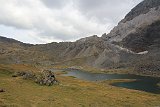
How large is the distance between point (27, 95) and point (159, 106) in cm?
2762

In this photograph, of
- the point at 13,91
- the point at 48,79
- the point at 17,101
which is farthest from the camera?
the point at 48,79

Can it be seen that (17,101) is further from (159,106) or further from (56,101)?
(159,106)

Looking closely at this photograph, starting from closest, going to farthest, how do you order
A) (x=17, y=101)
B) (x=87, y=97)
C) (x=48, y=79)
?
1. (x=17, y=101)
2. (x=87, y=97)
3. (x=48, y=79)

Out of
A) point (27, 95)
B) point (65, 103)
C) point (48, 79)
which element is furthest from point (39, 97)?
point (48, 79)

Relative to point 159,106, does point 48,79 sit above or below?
above

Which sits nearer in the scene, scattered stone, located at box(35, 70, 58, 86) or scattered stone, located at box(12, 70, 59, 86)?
scattered stone, located at box(35, 70, 58, 86)

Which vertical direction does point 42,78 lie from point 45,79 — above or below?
above

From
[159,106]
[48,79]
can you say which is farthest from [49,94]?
[159,106]

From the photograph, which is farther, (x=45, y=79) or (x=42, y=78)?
(x=42, y=78)

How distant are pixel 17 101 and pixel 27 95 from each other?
679 centimetres

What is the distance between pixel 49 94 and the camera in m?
57.1

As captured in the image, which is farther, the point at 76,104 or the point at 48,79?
the point at 48,79

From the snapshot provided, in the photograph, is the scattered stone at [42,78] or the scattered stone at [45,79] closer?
the scattered stone at [45,79]

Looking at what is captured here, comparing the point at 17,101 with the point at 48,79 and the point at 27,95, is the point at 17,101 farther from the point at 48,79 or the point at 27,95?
the point at 48,79
